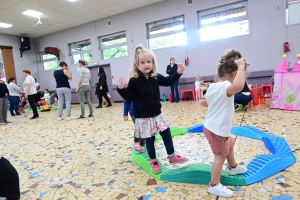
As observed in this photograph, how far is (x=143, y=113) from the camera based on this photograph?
145 cm

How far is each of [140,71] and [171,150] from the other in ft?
2.23

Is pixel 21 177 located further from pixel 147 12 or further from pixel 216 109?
pixel 147 12

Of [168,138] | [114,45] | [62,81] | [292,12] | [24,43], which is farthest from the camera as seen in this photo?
[24,43]

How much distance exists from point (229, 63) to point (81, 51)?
27.6 ft

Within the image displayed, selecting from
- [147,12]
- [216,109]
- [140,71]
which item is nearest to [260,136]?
[216,109]

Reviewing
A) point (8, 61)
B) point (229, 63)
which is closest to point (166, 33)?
point (229, 63)

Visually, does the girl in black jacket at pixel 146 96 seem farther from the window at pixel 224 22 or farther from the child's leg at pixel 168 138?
the window at pixel 224 22

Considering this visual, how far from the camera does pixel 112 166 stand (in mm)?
1673

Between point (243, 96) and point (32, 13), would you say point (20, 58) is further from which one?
point (243, 96)

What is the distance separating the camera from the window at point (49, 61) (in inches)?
368

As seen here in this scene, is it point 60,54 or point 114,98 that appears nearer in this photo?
point 114,98

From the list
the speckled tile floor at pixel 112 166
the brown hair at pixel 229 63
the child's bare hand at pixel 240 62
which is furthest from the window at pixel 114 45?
the child's bare hand at pixel 240 62

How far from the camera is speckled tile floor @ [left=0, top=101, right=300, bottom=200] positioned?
120 centimetres

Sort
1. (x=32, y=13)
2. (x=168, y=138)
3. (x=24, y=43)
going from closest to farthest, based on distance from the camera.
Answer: (x=168, y=138) → (x=32, y=13) → (x=24, y=43)
